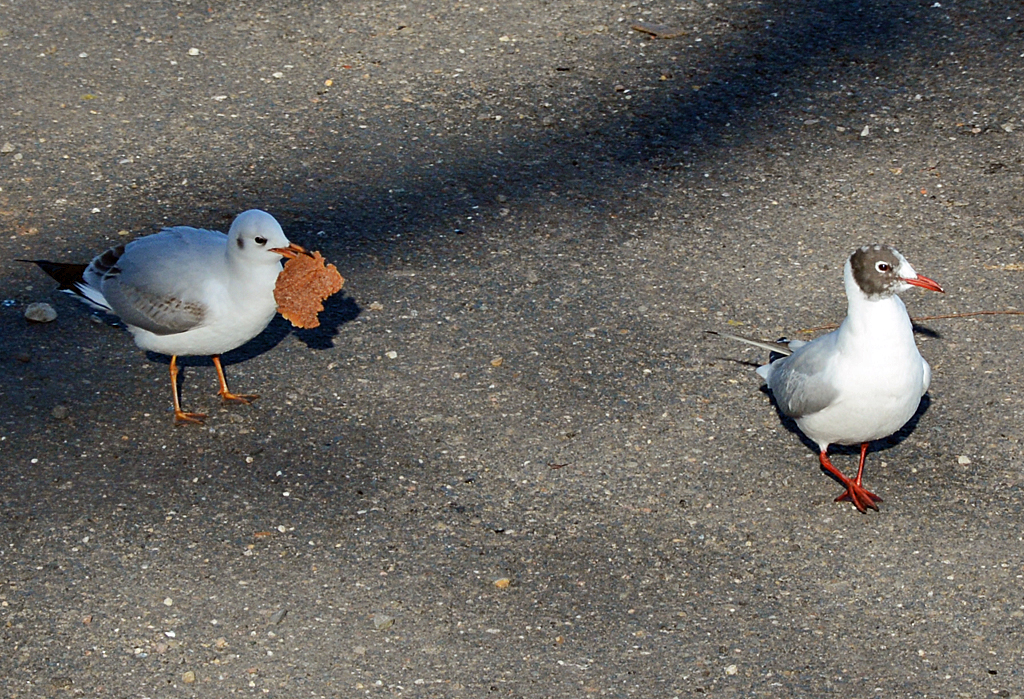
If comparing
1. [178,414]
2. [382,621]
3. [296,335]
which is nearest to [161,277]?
[178,414]

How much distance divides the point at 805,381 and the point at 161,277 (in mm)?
2439

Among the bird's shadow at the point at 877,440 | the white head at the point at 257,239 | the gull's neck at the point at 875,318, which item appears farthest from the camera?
the bird's shadow at the point at 877,440

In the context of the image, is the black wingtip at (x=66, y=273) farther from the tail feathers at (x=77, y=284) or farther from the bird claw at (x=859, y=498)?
the bird claw at (x=859, y=498)

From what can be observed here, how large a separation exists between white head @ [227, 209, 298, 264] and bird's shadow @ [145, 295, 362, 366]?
2.30 feet

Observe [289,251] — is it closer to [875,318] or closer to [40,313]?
[40,313]

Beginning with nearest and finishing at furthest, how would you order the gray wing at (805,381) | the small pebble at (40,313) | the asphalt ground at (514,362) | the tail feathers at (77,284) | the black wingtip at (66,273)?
the asphalt ground at (514,362)
the gray wing at (805,381)
the tail feathers at (77,284)
the black wingtip at (66,273)
the small pebble at (40,313)

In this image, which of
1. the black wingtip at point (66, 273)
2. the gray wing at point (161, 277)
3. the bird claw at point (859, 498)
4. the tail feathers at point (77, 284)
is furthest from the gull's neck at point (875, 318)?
the black wingtip at point (66, 273)

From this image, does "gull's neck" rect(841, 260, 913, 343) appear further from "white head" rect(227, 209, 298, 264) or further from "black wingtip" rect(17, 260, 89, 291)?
"black wingtip" rect(17, 260, 89, 291)

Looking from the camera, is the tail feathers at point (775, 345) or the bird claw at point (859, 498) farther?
the tail feathers at point (775, 345)

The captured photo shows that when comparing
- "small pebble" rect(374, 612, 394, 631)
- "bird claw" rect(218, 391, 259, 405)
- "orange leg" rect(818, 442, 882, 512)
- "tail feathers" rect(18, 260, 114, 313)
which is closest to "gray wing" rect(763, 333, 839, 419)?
"orange leg" rect(818, 442, 882, 512)

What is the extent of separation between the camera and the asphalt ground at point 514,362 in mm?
3924

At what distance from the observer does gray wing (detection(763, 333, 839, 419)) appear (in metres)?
4.31

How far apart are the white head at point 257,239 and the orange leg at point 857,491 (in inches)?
84.6

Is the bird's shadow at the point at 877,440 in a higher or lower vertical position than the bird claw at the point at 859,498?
lower
